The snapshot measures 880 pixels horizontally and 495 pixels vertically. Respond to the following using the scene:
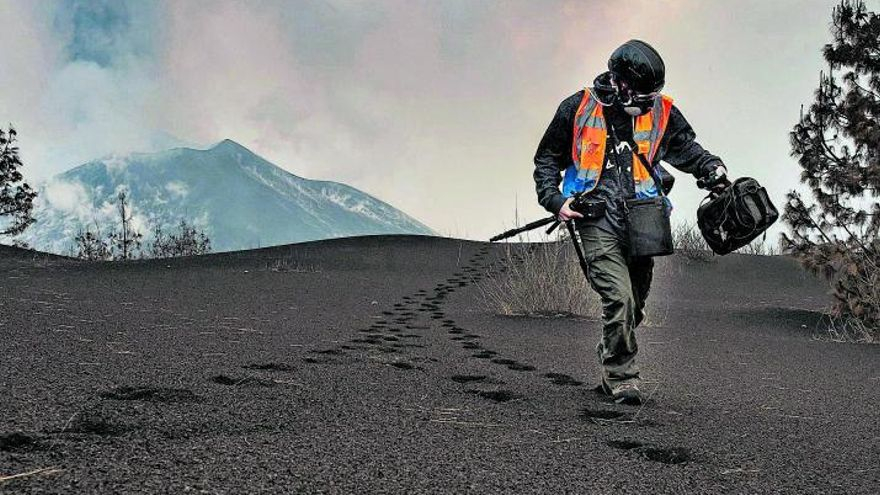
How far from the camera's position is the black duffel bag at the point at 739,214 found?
3080mm

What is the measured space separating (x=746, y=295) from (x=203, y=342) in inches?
341

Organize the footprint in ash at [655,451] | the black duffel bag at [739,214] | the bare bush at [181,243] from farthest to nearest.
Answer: the bare bush at [181,243] → the black duffel bag at [739,214] → the footprint in ash at [655,451]

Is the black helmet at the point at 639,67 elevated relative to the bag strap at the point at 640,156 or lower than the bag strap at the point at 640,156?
elevated

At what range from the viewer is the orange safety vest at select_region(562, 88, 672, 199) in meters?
3.18

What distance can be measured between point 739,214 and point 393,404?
1615mm

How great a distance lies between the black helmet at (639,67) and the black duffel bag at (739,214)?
1.76 ft

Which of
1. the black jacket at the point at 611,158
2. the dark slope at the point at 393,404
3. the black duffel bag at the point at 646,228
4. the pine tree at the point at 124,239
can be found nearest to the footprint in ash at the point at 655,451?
the dark slope at the point at 393,404

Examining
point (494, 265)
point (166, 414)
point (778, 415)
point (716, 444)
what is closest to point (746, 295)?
point (494, 265)

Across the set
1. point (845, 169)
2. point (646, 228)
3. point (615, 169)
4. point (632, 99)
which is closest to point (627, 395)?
point (646, 228)

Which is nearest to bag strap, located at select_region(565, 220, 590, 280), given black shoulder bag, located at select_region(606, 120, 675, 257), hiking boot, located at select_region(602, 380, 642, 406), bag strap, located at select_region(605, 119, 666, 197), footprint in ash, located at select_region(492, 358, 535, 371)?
black shoulder bag, located at select_region(606, 120, 675, 257)

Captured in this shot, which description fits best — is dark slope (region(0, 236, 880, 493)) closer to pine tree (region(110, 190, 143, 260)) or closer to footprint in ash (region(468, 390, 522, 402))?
footprint in ash (region(468, 390, 522, 402))

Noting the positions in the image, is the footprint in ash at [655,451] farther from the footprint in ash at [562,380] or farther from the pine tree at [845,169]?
the pine tree at [845,169]

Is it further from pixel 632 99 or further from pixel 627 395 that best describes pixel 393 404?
pixel 632 99

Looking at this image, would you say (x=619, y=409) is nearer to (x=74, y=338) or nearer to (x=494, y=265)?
(x=74, y=338)
